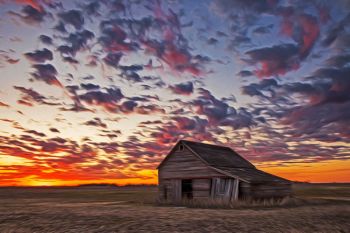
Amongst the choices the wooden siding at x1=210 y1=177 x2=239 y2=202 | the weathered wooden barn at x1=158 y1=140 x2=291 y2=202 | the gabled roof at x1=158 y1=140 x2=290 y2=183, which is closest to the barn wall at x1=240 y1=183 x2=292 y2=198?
the weathered wooden barn at x1=158 y1=140 x2=291 y2=202

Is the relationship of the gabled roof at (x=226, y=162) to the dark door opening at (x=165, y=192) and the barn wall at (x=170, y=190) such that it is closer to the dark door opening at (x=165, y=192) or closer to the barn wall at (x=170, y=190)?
the barn wall at (x=170, y=190)

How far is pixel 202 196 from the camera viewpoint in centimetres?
3484

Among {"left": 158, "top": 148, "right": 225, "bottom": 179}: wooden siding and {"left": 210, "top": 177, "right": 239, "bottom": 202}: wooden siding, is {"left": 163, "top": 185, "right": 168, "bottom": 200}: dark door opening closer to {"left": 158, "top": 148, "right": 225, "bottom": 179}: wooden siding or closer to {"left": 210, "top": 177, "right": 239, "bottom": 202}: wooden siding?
{"left": 158, "top": 148, "right": 225, "bottom": 179}: wooden siding

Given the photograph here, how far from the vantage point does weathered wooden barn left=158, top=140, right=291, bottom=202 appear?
109 ft

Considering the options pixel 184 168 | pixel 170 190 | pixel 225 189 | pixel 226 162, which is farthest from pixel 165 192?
pixel 225 189

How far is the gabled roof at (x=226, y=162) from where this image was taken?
34.3 meters

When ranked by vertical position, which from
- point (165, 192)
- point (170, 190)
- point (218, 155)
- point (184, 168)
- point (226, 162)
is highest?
point (218, 155)

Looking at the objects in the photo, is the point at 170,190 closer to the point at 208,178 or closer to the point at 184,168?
the point at 184,168

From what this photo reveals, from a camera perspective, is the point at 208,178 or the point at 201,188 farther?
the point at 201,188

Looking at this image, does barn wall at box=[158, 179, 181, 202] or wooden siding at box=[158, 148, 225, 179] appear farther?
barn wall at box=[158, 179, 181, 202]

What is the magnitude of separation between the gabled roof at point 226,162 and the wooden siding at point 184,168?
429 millimetres

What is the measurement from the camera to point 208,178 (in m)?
34.8

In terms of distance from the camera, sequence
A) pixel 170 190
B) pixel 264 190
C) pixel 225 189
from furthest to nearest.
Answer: pixel 170 190, pixel 264 190, pixel 225 189

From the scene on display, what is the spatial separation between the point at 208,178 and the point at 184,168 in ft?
9.94
